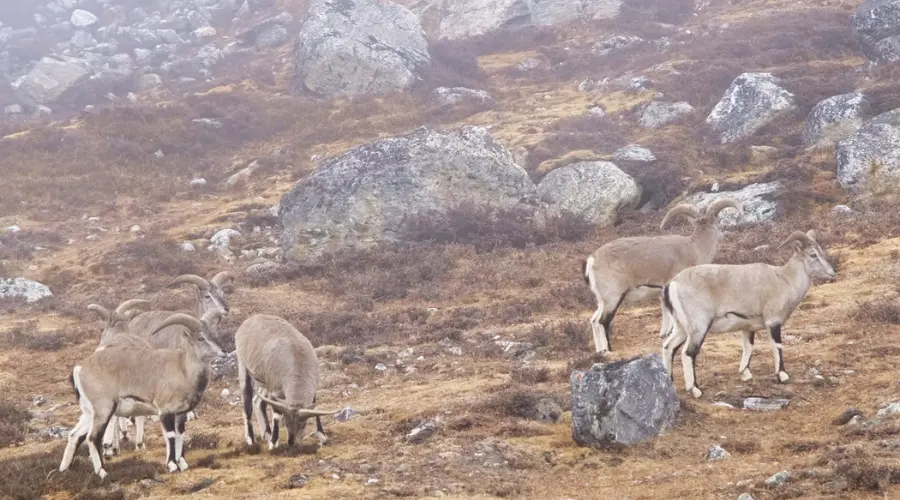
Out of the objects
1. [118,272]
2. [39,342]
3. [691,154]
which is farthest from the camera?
[691,154]

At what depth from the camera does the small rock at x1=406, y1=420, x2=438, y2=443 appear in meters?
12.1

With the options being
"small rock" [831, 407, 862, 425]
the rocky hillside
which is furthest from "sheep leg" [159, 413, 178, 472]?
"small rock" [831, 407, 862, 425]

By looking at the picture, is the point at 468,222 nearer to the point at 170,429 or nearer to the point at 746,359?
the point at 746,359

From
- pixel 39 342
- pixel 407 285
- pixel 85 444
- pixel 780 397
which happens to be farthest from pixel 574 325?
pixel 39 342

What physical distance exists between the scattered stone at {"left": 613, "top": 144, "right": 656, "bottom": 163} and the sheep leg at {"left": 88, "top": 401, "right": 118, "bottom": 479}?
2433 centimetres

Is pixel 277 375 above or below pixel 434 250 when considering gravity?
above

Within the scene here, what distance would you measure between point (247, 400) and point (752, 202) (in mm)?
19235

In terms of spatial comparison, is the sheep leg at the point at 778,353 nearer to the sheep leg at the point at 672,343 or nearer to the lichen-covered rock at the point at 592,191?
the sheep leg at the point at 672,343

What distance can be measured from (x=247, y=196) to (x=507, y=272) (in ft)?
60.2

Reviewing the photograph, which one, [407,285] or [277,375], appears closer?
[277,375]

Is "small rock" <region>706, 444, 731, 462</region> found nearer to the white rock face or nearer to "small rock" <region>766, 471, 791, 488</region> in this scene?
"small rock" <region>766, 471, 791, 488</region>

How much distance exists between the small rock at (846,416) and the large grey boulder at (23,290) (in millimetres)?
22751

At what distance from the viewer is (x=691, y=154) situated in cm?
3347

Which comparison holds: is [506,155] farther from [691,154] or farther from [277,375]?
[277,375]
